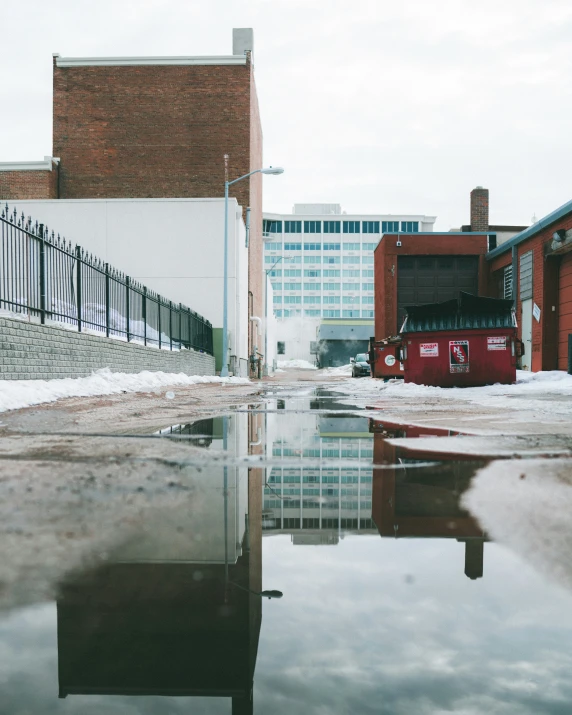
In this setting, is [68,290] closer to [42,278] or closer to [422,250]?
[42,278]

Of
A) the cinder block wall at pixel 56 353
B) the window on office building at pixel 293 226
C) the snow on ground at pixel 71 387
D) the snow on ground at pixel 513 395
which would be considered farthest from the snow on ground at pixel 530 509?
the window on office building at pixel 293 226

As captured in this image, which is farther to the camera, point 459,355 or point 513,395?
point 459,355

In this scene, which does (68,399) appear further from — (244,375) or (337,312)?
(337,312)

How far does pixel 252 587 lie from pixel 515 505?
4.54 feet

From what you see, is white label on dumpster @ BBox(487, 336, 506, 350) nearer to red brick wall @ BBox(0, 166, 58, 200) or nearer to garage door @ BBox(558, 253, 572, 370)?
garage door @ BBox(558, 253, 572, 370)

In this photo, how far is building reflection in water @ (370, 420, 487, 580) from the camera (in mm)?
2389

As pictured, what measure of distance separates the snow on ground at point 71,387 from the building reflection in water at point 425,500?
19.7 feet

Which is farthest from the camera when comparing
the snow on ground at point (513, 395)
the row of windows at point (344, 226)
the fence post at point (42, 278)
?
the row of windows at point (344, 226)

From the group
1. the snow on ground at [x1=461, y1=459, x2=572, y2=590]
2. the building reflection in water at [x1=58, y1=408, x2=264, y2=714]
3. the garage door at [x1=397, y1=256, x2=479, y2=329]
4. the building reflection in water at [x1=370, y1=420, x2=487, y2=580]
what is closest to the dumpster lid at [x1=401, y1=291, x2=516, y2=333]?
the building reflection in water at [x1=370, y1=420, x2=487, y2=580]

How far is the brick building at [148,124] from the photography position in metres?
39.5

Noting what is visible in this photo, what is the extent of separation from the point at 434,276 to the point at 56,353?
24793mm

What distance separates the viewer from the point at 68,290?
48.2 ft

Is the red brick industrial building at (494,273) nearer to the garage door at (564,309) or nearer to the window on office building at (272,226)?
the garage door at (564,309)

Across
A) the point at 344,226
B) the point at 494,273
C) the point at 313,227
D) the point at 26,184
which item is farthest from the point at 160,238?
the point at 344,226
